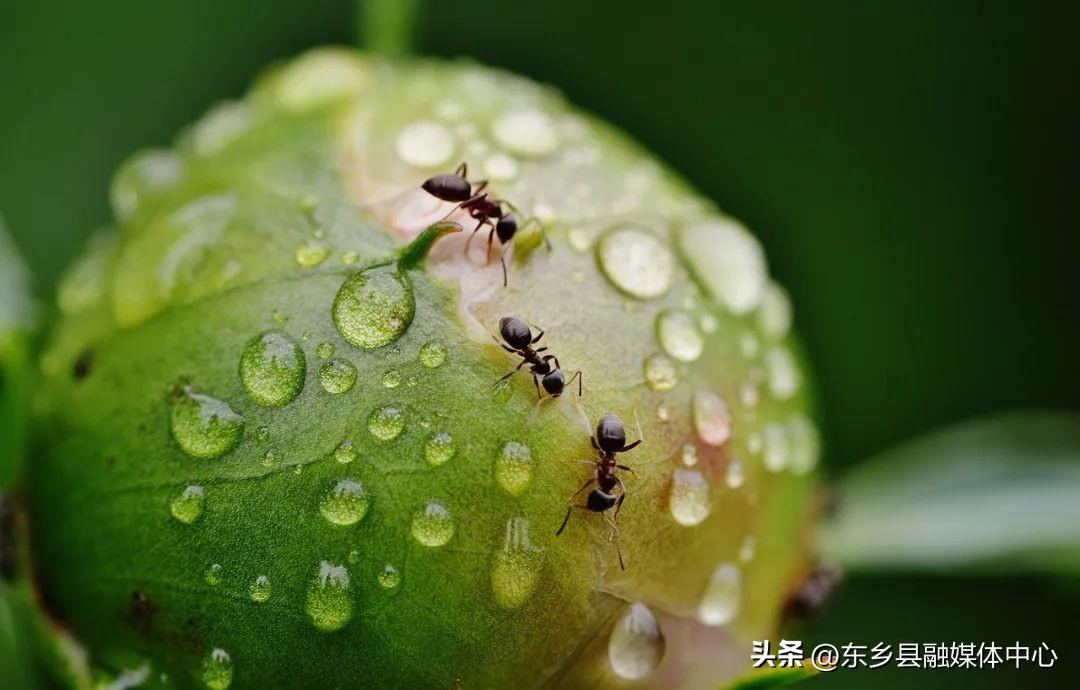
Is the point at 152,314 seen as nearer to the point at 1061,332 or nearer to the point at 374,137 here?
the point at 374,137

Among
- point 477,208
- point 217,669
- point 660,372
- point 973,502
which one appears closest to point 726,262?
point 660,372

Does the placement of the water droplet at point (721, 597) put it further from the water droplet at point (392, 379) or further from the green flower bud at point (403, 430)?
the water droplet at point (392, 379)

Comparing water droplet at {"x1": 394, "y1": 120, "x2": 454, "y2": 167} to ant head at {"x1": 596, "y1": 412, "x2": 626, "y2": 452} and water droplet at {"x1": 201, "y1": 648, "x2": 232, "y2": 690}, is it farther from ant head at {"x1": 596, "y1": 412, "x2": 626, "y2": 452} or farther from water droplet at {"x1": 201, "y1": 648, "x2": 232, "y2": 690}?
water droplet at {"x1": 201, "y1": 648, "x2": 232, "y2": 690}

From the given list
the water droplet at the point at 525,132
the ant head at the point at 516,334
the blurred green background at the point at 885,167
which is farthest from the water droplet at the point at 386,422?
Result: the blurred green background at the point at 885,167

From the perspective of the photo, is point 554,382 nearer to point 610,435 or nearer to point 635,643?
point 610,435

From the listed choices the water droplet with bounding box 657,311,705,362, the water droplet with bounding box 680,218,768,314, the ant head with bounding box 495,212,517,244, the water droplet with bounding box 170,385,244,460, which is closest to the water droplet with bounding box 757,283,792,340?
the water droplet with bounding box 680,218,768,314
